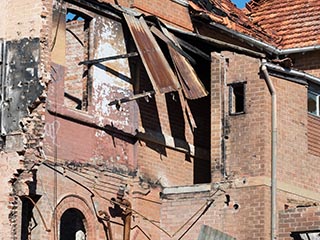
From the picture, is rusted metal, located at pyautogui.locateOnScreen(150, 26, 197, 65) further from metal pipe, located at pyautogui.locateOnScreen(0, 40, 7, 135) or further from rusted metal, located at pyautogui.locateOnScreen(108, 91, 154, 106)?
metal pipe, located at pyautogui.locateOnScreen(0, 40, 7, 135)

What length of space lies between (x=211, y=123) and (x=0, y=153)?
5.00 meters

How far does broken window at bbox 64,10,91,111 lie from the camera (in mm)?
24375

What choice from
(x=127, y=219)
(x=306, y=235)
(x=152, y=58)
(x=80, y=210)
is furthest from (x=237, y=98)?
(x=80, y=210)

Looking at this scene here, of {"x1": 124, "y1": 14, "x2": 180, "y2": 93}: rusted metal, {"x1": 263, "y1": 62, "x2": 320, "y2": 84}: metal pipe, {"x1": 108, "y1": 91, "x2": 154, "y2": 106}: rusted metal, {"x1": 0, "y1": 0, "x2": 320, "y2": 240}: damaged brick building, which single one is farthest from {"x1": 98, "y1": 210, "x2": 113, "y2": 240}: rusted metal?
{"x1": 263, "y1": 62, "x2": 320, "y2": 84}: metal pipe

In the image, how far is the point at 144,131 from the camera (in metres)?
25.2

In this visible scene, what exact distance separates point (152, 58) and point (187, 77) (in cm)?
A: 91

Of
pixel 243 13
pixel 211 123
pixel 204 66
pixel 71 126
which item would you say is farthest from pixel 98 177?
pixel 243 13

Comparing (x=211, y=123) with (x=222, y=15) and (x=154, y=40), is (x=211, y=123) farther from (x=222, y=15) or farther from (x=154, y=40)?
(x=222, y=15)

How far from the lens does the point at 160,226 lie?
25156 millimetres

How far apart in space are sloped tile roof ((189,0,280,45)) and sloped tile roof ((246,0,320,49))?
358 millimetres

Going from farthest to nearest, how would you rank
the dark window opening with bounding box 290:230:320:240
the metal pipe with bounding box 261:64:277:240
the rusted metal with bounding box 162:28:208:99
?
the rusted metal with bounding box 162:28:208:99, the metal pipe with bounding box 261:64:277:240, the dark window opening with bounding box 290:230:320:240

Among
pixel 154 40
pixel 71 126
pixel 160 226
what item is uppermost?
pixel 154 40

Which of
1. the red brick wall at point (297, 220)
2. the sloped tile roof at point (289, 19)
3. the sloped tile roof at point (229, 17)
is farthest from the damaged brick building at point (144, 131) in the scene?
the sloped tile roof at point (289, 19)

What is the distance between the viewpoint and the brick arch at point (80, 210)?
22844 millimetres
